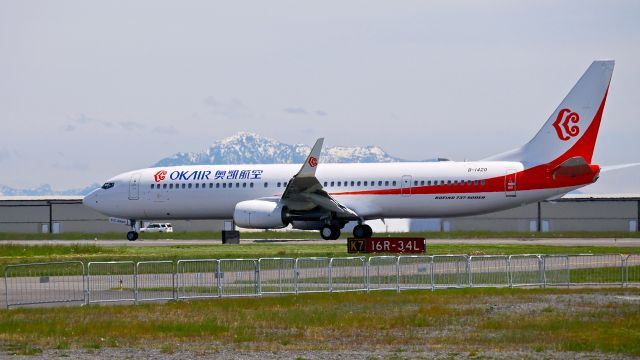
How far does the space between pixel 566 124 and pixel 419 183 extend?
7.27m

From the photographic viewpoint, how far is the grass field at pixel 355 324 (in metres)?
17.2

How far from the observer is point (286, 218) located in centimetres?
5375

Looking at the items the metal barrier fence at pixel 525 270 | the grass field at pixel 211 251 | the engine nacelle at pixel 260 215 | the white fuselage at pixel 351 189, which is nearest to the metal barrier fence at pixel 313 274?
the metal barrier fence at pixel 525 270

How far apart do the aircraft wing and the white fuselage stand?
1.41 meters

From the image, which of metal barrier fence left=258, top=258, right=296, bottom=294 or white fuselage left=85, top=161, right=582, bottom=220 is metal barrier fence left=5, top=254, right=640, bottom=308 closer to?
metal barrier fence left=258, top=258, right=296, bottom=294

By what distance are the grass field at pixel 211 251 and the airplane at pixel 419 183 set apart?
174 inches

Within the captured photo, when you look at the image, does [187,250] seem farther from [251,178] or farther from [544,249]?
[544,249]

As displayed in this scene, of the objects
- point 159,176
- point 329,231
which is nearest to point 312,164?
point 329,231

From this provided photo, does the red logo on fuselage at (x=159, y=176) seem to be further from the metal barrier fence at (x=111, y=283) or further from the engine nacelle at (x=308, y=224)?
the metal barrier fence at (x=111, y=283)

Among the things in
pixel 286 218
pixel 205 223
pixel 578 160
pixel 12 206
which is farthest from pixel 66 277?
pixel 12 206

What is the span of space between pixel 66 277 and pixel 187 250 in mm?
17958

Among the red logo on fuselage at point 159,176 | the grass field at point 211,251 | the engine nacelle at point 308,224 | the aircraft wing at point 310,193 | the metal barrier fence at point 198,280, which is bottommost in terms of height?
the grass field at point 211,251

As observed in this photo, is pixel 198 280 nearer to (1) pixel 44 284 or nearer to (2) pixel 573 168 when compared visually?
(1) pixel 44 284

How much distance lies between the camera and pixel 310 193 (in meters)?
52.6
